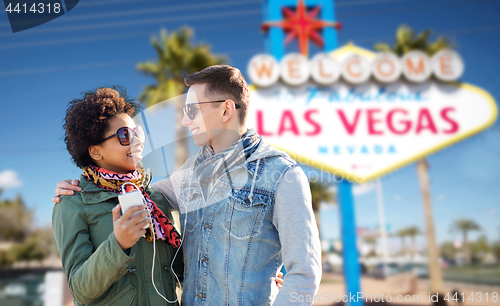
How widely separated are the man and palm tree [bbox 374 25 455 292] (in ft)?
58.8

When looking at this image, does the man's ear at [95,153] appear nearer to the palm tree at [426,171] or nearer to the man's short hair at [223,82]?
the man's short hair at [223,82]

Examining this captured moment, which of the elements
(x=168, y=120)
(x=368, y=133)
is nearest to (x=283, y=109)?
(x=368, y=133)

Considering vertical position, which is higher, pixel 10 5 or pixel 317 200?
pixel 10 5

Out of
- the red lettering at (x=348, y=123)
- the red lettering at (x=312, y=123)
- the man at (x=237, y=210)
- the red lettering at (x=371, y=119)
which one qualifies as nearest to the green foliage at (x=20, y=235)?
the red lettering at (x=312, y=123)

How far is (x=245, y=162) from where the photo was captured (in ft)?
6.23

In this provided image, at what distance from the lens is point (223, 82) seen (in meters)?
2.07

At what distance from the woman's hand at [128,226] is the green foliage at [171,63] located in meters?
14.6

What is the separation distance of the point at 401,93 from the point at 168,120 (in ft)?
26.0

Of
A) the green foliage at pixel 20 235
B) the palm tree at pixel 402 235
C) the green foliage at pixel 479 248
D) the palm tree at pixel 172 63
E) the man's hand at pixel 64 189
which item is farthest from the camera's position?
the green foliage at pixel 479 248

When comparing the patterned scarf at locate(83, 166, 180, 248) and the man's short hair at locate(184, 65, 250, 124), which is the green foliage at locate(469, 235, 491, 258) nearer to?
the man's short hair at locate(184, 65, 250, 124)

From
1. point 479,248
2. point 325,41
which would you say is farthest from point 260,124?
point 479,248

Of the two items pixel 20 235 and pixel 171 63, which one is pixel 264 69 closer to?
pixel 171 63

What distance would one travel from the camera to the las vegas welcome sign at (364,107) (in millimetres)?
8398

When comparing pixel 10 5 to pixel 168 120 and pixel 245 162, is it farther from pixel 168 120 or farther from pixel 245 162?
pixel 245 162
